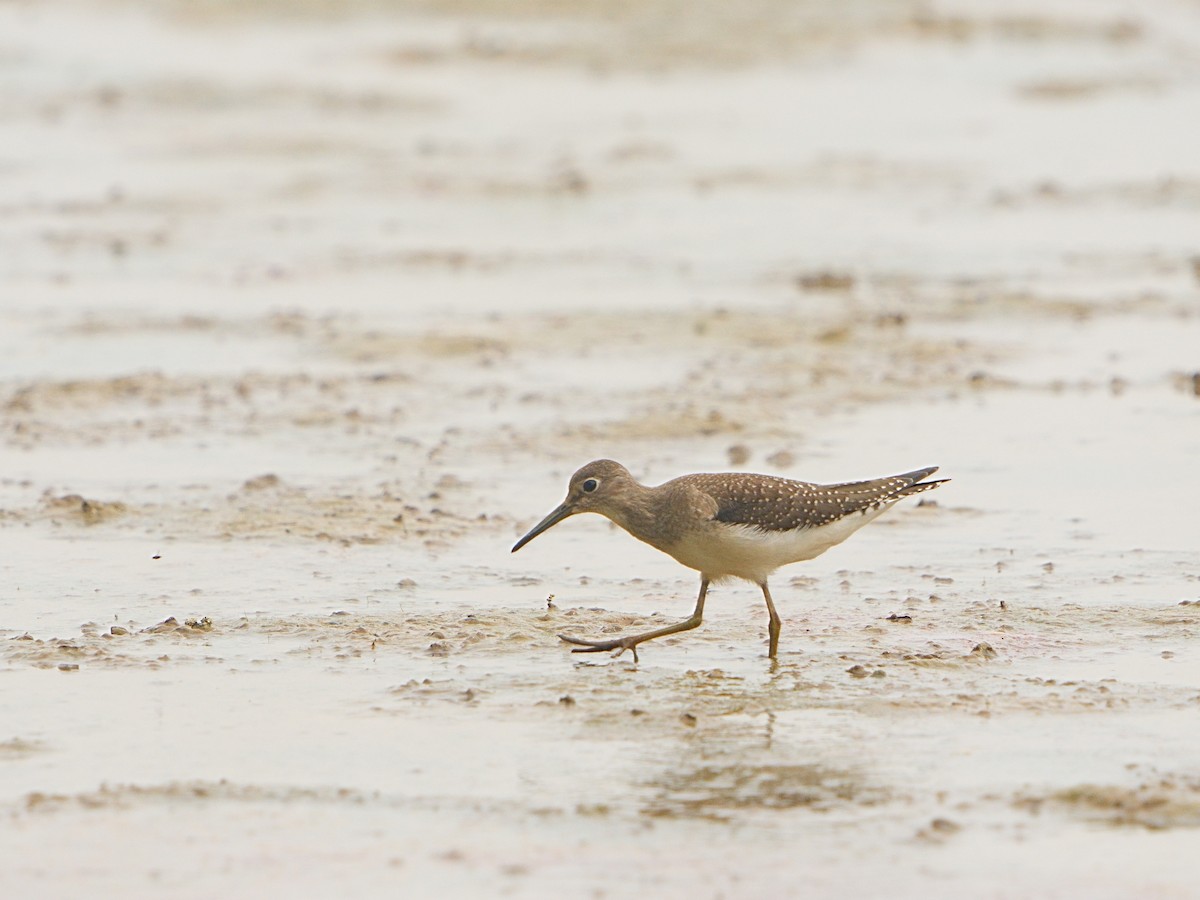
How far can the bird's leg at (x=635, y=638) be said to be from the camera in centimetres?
782

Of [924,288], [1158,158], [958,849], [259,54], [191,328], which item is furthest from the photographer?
[259,54]

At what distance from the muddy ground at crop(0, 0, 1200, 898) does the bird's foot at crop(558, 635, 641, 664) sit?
0.38ft

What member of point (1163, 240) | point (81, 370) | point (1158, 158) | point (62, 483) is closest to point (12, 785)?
point (62, 483)

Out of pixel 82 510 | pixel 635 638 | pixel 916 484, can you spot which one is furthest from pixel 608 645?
pixel 82 510

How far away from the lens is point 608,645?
7805 millimetres

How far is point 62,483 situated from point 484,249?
6.86 m

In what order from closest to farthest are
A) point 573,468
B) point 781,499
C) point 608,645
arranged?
1. point 608,645
2. point 781,499
3. point 573,468

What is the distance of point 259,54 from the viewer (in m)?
26.7

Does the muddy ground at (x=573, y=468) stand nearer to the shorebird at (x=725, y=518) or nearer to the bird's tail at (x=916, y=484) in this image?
the shorebird at (x=725, y=518)

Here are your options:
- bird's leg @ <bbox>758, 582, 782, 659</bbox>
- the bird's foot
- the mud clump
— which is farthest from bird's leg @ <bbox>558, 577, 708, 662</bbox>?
the mud clump

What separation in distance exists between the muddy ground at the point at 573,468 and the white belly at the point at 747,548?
0.32 meters

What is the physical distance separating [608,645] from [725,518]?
0.65 meters

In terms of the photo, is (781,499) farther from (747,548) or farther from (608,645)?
(608,645)

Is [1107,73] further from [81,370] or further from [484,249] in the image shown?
[81,370]
